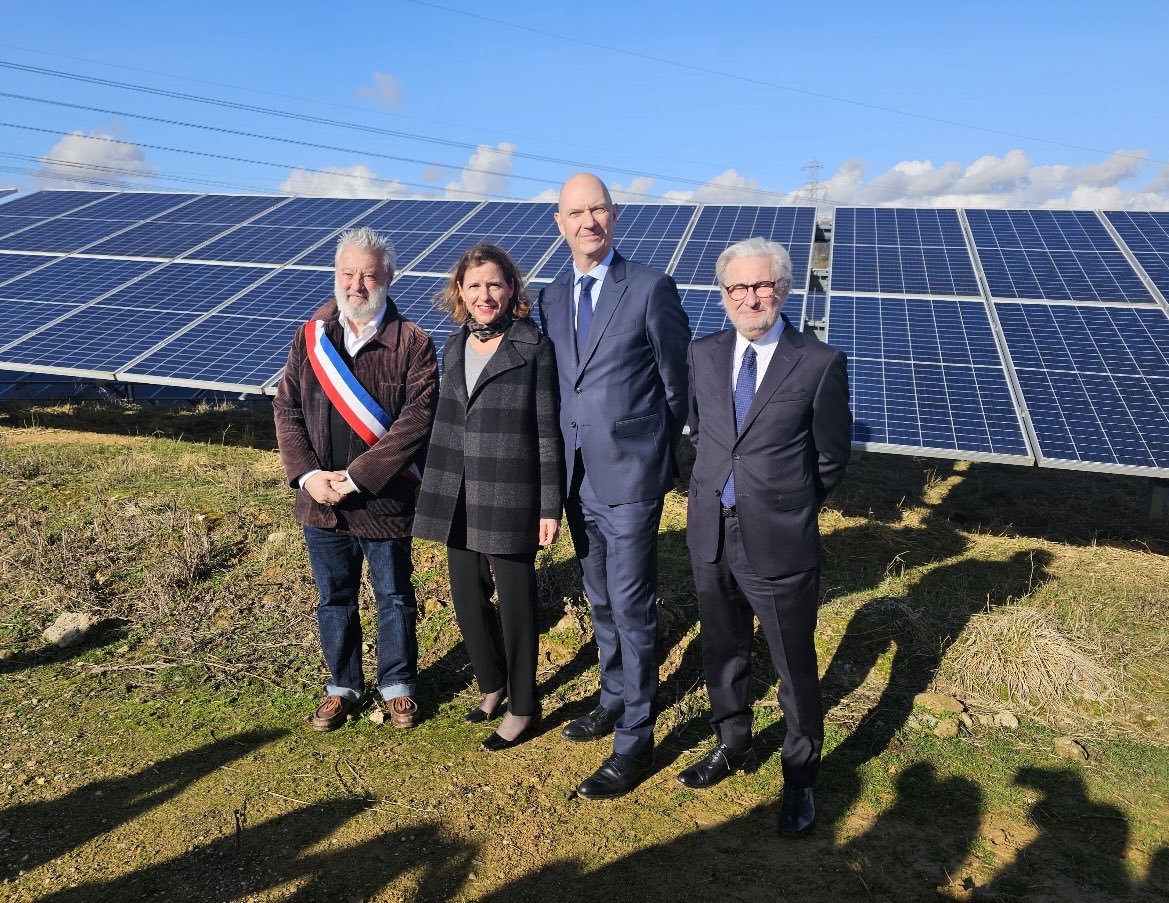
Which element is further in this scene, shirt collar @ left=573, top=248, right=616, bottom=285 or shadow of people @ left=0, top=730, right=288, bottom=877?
shirt collar @ left=573, top=248, right=616, bottom=285

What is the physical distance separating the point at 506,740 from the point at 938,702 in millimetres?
2348

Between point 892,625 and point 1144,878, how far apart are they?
87.3 inches

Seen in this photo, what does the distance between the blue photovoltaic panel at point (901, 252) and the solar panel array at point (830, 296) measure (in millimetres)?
37

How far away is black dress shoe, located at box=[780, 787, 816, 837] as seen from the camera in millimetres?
3361

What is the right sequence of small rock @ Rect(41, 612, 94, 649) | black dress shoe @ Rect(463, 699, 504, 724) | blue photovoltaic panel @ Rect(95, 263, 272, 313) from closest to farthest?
black dress shoe @ Rect(463, 699, 504, 724)
small rock @ Rect(41, 612, 94, 649)
blue photovoltaic panel @ Rect(95, 263, 272, 313)

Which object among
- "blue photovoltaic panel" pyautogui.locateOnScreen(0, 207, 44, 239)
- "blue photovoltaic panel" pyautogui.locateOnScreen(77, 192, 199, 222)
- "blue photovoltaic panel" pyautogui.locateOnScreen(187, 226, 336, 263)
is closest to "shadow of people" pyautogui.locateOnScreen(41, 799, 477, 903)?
"blue photovoltaic panel" pyautogui.locateOnScreen(187, 226, 336, 263)

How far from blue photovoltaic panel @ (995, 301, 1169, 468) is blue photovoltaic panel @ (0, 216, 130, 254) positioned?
41.0 feet

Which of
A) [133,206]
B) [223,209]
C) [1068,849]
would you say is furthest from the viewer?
[133,206]

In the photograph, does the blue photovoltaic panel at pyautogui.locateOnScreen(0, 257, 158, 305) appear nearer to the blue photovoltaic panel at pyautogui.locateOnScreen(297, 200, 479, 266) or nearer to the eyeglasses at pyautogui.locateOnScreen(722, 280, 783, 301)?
the blue photovoltaic panel at pyautogui.locateOnScreen(297, 200, 479, 266)

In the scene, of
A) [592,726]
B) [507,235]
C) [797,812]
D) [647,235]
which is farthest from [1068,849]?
[507,235]

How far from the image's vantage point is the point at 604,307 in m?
3.58

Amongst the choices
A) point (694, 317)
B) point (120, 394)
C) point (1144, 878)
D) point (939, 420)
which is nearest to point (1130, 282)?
point (939, 420)

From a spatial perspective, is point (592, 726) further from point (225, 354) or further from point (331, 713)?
point (225, 354)

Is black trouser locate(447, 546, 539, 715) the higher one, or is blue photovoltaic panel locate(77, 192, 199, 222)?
blue photovoltaic panel locate(77, 192, 199, 222)
